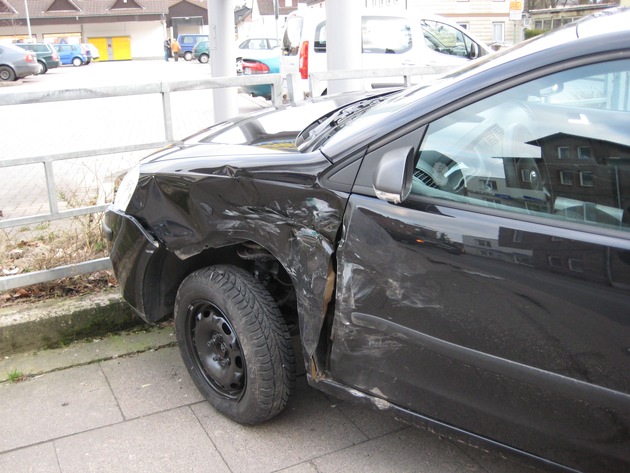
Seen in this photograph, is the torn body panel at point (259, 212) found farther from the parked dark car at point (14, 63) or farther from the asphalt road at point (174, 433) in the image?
the parked dark car at point (14, 63)

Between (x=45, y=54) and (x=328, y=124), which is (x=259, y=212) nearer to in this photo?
(x=328, y=124)

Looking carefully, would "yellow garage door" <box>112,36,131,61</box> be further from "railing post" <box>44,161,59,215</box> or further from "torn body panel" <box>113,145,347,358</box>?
"torn body panel" <box>113,145,347,358</box>

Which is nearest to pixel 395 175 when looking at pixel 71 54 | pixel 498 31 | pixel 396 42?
pixel 396 42

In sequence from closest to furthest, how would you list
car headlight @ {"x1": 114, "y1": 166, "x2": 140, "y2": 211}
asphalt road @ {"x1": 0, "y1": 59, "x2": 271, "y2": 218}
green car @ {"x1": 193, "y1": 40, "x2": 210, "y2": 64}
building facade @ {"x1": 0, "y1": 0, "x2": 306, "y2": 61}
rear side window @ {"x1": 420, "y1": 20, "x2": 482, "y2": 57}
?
Answer: 1. car headlight @ {"x1": 114, "y1": 166, "x2": 140, "y2": 211}
2. asphalt road @ {"x1": 0, "y1": 59, "x2": 271, "y2": 218}
3. rear side window @ {"x1": 420, "y1": 20, "x2": 482, "y2": 57}
4. green car @ {"x1": 193, "y1": 40, "x2": 210, "y2": 64}
5. building facade @ {"x1": 0, "y1": 0, "x2": 306, "y2": 61}

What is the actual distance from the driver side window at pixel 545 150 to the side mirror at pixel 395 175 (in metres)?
0.06

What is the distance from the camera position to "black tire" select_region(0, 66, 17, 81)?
3247cm

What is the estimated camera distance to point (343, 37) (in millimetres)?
6035

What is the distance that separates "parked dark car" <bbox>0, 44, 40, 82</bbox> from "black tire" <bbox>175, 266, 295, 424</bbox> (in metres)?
33.1

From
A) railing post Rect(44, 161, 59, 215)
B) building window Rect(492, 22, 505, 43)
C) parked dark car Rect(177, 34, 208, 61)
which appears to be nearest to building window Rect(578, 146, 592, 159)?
railing post Rect(44, 161, 59, 215)

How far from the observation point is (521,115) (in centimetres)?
224

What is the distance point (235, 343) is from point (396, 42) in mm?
9906

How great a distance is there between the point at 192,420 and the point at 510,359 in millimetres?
1581

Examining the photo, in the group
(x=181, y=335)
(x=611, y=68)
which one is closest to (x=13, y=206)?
(x=181, y=335)

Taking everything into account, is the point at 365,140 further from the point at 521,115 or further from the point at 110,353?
the point at 110,353
